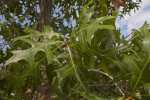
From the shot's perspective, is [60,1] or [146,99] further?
[60,1]

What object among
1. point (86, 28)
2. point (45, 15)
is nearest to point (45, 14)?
point (45, 15)

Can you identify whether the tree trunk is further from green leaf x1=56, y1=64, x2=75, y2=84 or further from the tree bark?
green leaf x1=56, y1=64, x2=75, y2=84

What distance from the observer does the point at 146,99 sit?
0.75 meters

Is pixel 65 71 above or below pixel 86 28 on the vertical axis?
below

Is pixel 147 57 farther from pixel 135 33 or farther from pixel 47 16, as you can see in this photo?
pixel 47 16

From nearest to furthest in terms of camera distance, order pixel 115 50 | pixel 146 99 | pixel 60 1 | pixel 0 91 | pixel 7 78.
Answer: pixel 146 99, pixel 115 50, pixel 7 78, pixel 0 91, pixel 60 1

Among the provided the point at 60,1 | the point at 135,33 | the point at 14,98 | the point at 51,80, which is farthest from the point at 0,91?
the point at 60,1

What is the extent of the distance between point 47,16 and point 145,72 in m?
2.01

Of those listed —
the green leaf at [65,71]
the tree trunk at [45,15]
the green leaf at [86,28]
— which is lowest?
the green leaf at [65,71]

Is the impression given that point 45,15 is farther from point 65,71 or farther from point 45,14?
point 65,71

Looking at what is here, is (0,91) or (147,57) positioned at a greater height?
(147,57)

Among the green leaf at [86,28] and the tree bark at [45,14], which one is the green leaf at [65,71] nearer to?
the green leaf at [86,28]

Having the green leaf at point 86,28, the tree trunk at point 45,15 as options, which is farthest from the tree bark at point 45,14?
the green leaf at point 86,28

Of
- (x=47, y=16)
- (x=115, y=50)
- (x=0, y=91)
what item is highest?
(x=47, y=16)
